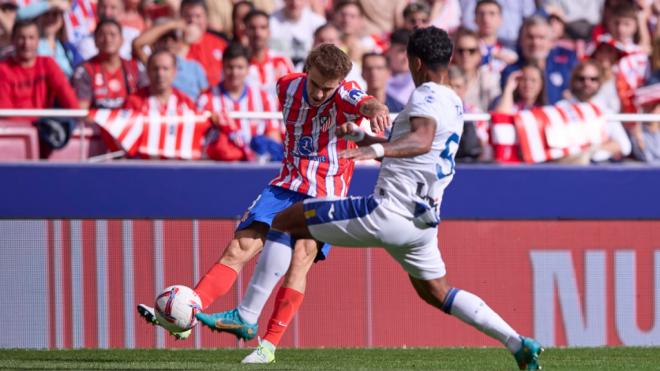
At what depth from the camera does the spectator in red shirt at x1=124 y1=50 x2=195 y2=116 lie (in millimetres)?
11953

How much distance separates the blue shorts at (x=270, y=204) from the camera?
8656mm

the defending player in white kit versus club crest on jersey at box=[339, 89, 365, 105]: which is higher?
club crest on jersey at box=[339, 89, 365, 105]

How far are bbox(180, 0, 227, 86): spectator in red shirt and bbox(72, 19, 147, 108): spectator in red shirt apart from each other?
2.97 feet

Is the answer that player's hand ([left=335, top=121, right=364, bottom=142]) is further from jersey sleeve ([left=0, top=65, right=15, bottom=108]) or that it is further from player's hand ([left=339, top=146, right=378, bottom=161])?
jersey sleeve ([left=0, top=65, right=15, bottom=108])

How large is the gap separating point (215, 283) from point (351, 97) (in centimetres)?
150

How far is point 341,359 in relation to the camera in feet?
32.3

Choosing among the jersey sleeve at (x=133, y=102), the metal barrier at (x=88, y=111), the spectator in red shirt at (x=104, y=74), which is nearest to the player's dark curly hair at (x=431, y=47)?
the metal barrier at (x=88, y=111)

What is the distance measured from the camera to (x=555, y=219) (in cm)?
1245

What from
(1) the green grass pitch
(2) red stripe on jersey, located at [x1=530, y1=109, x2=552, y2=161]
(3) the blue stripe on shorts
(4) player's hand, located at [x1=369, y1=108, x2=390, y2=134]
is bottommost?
(1) the green grass pitch

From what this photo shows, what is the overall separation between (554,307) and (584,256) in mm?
562

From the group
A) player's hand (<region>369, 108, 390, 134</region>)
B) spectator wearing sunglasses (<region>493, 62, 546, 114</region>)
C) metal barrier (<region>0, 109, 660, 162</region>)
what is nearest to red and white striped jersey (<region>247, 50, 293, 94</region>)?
metal barrier (<region>0, 109, 660, 162</region>)

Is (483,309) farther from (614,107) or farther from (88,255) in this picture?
(614,107)

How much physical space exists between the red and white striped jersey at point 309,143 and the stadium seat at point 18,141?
144 inches

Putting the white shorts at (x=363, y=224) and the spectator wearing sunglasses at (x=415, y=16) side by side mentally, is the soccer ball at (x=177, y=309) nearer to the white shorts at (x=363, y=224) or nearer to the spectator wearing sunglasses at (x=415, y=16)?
the white shorts at (x=363, y=224)
